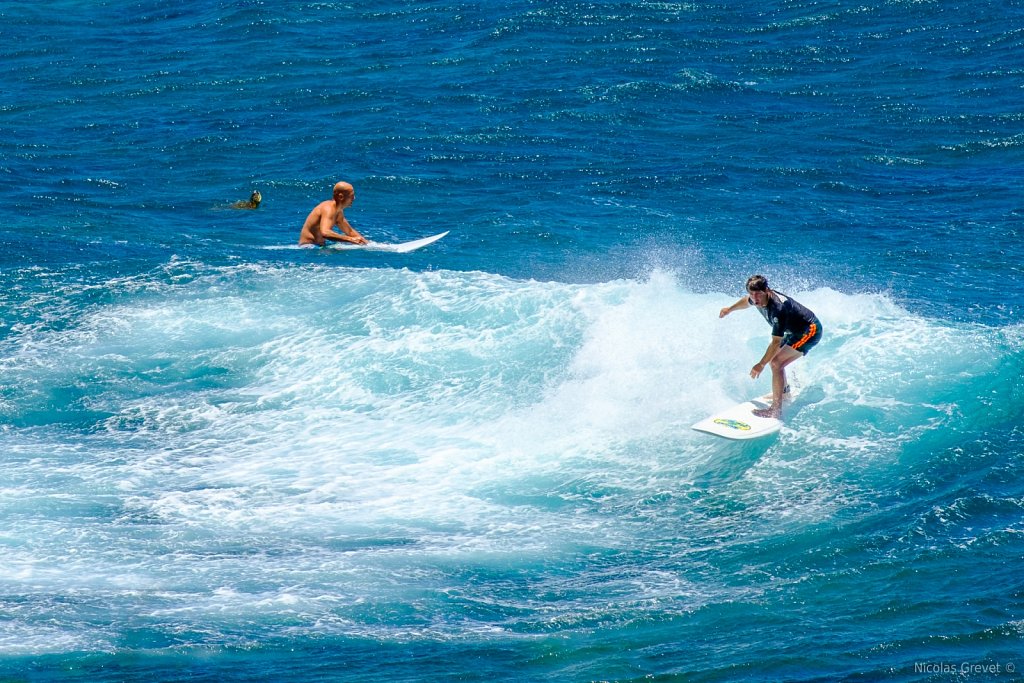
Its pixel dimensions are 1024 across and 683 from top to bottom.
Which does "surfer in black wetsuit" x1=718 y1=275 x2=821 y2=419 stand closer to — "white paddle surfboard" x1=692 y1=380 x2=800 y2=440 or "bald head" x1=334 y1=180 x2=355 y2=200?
"white paddle surfboard" x1=692 y1=380 x2=800 y2=440

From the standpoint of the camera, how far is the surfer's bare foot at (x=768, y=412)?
1673 cm

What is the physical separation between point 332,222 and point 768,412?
8.10 meters

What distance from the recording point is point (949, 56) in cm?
3216

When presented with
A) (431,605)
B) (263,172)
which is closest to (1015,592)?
(431,605)

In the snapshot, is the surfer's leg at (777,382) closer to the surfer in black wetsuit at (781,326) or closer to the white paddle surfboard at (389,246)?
the surfer in black wetsuit at (781,326)

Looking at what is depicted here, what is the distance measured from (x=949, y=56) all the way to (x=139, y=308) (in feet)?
71.8

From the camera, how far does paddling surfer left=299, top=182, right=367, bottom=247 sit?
66.8ft

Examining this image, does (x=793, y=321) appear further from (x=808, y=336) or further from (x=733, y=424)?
(x=733, y=424)

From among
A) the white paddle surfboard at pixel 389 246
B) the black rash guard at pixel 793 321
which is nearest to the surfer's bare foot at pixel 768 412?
the black rash guard at pixel 793 321

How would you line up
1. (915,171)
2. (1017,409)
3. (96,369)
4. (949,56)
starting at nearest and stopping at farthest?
1. (1017,409)
2. (96,369)
3. (915,171)
4. (949,56)

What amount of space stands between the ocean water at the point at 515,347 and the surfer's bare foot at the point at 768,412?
1.00ft

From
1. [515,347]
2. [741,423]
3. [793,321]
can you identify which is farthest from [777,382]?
[515,347]

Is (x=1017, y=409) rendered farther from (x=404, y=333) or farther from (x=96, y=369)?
(x=96, y=369)

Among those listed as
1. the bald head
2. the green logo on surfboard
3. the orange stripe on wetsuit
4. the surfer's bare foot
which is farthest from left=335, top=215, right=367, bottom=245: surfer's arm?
the orange stripe on wetsuit
